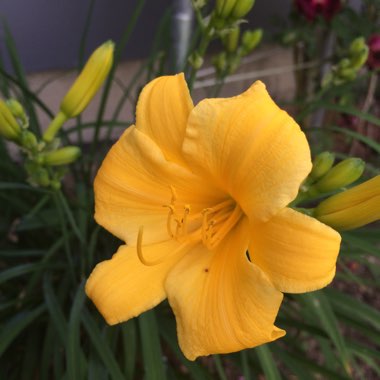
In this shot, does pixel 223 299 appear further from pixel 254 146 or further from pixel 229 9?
pixel 229 9

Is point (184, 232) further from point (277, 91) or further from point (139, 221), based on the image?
point (277, 91)

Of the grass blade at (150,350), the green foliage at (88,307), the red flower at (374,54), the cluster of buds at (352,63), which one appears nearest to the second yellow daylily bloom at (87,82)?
the green foliage at (88,307)

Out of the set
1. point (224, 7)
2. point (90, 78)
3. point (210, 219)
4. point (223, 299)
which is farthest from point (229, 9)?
point (223, 299)

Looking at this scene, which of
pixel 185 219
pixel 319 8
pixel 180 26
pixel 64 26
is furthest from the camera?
pixel 64 26

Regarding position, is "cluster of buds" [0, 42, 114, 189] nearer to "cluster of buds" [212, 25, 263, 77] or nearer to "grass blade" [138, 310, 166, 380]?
"grass blade" [138, 310, 166, 380]

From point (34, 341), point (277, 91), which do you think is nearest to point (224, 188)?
point (34, 341)

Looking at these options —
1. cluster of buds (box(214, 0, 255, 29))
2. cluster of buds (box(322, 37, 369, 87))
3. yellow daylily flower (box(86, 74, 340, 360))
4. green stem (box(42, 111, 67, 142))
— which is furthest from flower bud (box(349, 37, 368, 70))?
green stem (box(42, 111, 67, 142))
